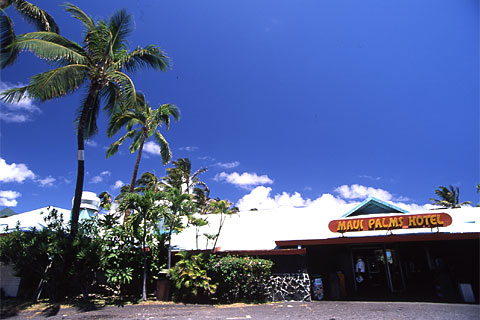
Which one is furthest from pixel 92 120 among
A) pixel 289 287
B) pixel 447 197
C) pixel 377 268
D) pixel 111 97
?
pixel 447 197

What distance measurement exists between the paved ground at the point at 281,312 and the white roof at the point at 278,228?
9.58 feet

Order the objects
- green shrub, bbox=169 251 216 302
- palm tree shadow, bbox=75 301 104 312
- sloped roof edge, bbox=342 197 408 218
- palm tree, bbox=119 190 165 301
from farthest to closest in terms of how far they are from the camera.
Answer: sloped roof edge, bbox=342 197 408 218 → palm tree, bbox=119 190 165 301 → green shrub, bbox=169 251 216 302 → palm tree shadow, bbox=75 301 104 312

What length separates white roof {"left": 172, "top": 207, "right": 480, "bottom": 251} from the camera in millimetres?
11898

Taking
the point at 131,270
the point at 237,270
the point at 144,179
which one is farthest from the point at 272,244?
the point at 144,179

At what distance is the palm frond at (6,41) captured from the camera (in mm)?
11052

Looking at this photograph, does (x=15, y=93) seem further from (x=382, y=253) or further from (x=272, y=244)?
(x=382, y=253)

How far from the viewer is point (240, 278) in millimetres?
10703

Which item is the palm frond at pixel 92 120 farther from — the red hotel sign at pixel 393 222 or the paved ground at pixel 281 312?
the red hotel sign at pixel 393 222

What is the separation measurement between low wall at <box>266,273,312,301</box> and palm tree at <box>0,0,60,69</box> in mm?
14922

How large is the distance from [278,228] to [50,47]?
1333 cm

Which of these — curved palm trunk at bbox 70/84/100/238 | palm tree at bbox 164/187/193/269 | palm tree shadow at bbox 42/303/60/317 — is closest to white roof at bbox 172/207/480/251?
palm tree at bbox 164/187/193/269

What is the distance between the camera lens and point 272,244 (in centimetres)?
1228

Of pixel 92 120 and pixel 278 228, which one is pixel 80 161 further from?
pixel 278 228

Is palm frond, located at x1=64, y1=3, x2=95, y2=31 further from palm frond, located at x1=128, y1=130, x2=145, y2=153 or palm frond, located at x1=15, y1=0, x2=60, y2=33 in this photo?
palm frond, located at x1=128, y1=130, x2=145, y2=153
